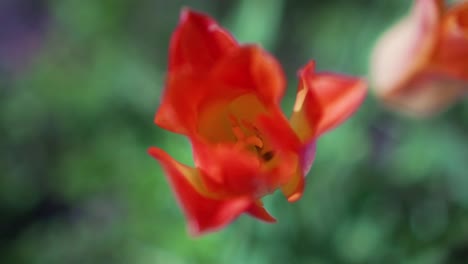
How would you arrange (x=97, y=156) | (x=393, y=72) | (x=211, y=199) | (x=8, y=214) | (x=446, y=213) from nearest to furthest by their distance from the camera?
(x=211, y=199), (x=393, y=72), (x=446, y=213), (x=97, y=156), (x=8, y=214)

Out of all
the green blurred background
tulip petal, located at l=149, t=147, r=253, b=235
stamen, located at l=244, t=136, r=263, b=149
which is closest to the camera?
tulip petal, located at l=149, t=147, r=253, b=235

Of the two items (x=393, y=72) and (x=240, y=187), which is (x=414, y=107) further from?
(x=240, y=187)

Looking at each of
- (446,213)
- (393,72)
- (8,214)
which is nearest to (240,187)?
(393,72)

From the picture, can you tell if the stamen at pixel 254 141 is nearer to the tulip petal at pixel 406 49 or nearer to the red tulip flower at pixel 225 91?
the red tulip flower at pixel 225 91

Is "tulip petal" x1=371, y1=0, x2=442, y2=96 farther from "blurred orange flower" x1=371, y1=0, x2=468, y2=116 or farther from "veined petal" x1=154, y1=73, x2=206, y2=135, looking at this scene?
"veined petal" x1=154, y1=73, x2=206, y2=135

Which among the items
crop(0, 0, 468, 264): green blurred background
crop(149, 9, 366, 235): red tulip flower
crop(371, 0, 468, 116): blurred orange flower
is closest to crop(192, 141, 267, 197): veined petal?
crop(149, 9, 366, 235): red tulip flower

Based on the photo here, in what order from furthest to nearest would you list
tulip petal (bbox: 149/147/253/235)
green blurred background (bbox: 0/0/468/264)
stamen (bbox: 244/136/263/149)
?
green blurred background (bbox: 0/0/468/264) < stamen (bbox: 244/136/263/149) < tulip petal (bbox: 149/147/253/235)
